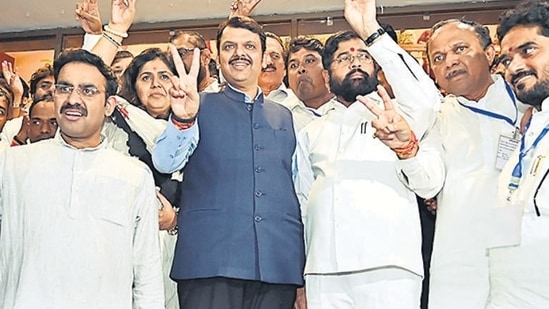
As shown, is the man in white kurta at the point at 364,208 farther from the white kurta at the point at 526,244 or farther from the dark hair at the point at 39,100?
the dark hair at the point at 39,100

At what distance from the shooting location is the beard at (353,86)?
2.32 metres

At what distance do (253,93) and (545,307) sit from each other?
112cm

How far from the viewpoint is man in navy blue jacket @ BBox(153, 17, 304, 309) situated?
203 centimetres

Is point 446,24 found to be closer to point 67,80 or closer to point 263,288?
point 263,288

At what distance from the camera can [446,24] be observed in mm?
2518

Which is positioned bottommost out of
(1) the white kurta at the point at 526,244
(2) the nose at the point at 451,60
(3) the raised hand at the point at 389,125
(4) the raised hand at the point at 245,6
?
(1) the white kurta at the point at 526,244

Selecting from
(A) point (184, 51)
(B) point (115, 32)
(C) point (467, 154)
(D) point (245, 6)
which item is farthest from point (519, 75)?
(A) point (184, 51)

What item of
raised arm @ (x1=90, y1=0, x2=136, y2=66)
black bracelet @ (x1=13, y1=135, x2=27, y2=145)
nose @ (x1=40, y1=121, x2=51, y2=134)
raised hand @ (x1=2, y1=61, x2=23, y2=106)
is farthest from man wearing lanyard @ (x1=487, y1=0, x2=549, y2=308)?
raised hand @ (x1=2, y1=61, x2=23, y2=106)

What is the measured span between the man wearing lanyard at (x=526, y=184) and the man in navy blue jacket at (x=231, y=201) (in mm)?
621

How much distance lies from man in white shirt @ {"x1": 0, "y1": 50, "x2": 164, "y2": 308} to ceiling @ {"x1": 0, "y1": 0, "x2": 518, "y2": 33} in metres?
2.87

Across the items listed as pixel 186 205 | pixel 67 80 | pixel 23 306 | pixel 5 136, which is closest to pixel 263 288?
pixel 186 205

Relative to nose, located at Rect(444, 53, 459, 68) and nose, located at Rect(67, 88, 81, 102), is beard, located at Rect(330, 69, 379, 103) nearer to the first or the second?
nose, located at Rect(444, 53, 459, 68)

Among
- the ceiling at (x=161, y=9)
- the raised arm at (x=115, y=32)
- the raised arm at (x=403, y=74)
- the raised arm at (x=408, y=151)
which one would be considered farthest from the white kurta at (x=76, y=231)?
the ceiling at (x=161, y=9)

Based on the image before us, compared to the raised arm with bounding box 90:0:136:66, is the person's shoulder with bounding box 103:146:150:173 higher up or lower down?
lower down
